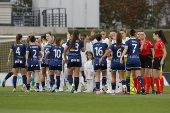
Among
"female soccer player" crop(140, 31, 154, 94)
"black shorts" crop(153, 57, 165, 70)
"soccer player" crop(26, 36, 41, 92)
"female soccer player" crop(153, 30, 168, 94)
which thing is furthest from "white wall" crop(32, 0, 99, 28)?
"black shorts" crop(153, 57, 165, 70)

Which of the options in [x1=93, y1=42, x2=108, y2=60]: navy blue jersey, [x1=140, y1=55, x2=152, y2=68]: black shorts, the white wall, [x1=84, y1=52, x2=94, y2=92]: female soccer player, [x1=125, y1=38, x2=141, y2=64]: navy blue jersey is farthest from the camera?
the white wall

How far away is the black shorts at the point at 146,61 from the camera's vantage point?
50.7 feet

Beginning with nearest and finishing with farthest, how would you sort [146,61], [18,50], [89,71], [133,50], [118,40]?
1. [133,50]
2. [118,40]
3. [146,61]
4. [18,50]
5. [89,71]

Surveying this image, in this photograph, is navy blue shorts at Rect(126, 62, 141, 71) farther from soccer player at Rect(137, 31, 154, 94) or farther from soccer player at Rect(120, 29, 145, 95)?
soccer player at Rect(137, 31, 154, 94)

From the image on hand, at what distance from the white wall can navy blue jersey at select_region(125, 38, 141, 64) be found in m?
24.4

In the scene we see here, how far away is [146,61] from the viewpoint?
50.8 feet

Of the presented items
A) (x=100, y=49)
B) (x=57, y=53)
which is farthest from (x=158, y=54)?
(x=57, y=53)

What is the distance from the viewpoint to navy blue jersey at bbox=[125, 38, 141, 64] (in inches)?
565

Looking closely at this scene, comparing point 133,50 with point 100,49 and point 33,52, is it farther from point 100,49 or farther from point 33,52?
point 33,52

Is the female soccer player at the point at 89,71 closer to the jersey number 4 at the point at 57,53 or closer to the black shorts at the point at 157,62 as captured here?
the jersey number 4 at the point at 57,53

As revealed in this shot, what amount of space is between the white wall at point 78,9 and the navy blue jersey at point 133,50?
24.4 m

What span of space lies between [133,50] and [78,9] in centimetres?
2528

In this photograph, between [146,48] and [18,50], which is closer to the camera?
[146,48]

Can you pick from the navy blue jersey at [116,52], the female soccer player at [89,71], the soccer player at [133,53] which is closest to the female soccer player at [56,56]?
the female soccer player at [89,71]
